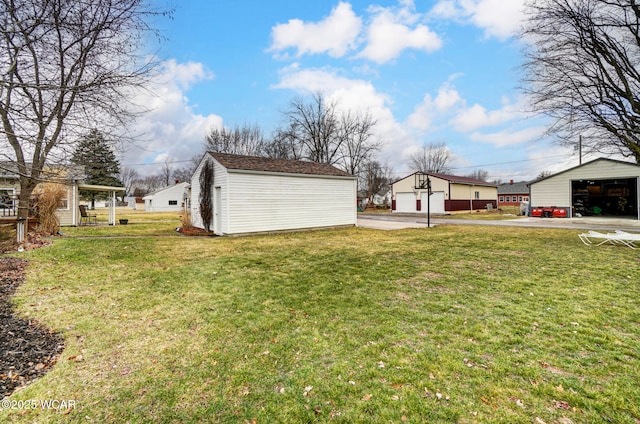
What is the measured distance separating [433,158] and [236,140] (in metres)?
33.6

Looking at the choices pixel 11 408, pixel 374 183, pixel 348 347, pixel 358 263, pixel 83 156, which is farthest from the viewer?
pixel 374 183

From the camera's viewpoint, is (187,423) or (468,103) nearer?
(187,423)

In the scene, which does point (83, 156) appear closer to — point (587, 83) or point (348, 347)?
point (348, 347)

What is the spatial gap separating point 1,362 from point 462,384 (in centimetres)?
455

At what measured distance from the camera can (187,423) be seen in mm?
2254

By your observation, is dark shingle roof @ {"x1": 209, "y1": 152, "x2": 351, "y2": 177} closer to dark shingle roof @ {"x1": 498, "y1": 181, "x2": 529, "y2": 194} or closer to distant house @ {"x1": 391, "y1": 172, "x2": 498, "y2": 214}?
distant house @ {"x1": 391, "y1": 172, "x2": 498, "y2": 214}

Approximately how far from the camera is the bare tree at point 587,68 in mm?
9531

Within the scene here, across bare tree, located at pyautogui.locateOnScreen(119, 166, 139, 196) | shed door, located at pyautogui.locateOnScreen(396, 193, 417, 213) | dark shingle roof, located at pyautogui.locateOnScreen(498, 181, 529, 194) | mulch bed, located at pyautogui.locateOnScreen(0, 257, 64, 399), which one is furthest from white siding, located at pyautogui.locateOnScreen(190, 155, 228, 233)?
bare tree, located at pyautogui.locateOnScreen(119, 166, 139, 196)

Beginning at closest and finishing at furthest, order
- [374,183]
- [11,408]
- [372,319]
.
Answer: [11,408]
[372,319]
[374,183]

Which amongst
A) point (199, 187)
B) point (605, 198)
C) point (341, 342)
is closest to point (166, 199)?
point (199, 187)

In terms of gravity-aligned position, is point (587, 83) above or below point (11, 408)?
above

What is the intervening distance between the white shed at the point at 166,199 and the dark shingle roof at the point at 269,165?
32.0m

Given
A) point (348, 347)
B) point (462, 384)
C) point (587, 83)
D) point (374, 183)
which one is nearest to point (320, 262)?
point (348, 347)

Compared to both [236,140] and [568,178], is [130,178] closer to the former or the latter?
[236,140]
